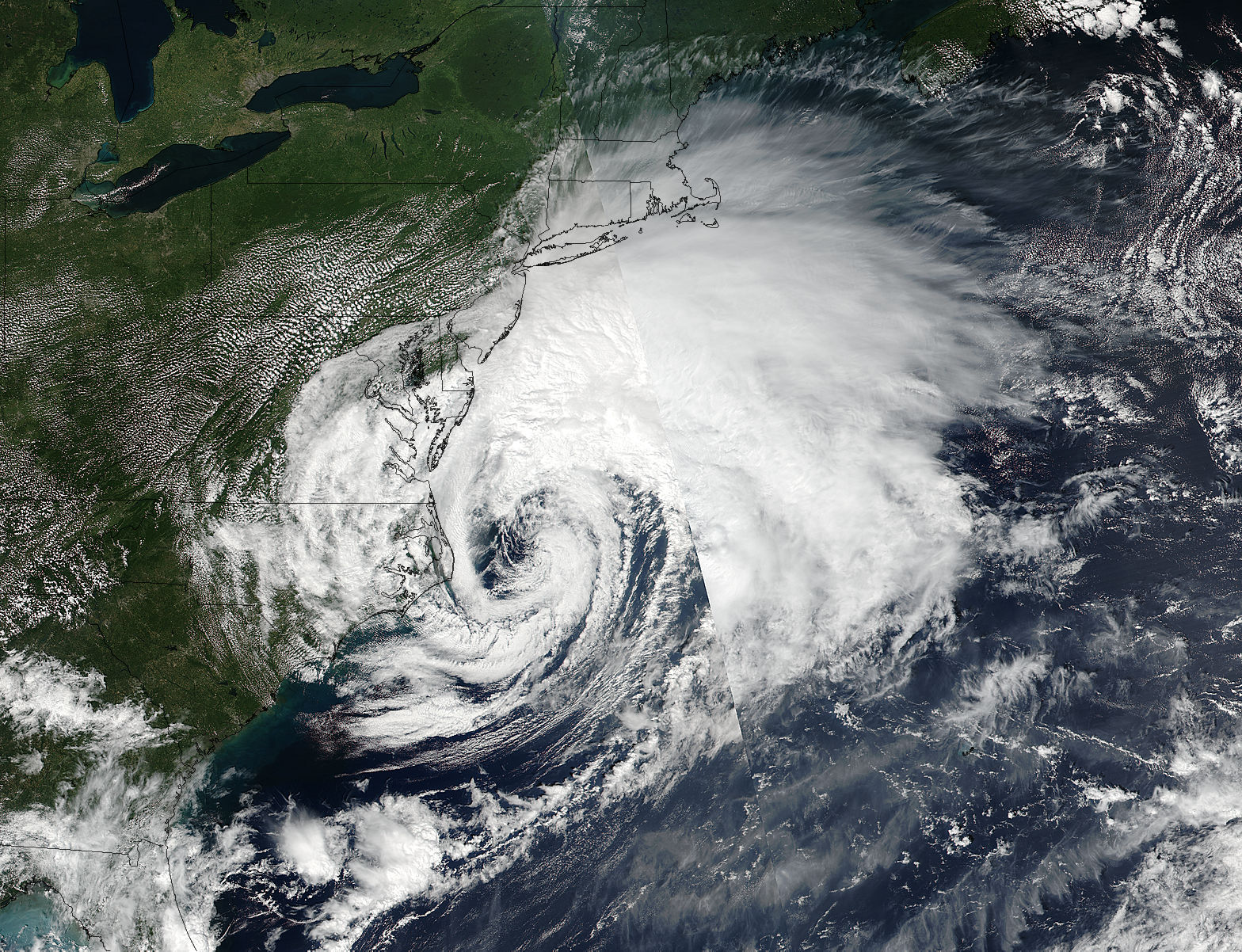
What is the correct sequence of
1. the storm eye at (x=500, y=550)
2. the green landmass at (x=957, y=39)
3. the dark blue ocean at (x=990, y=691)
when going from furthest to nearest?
1. the green landmass at (x=957, y=39)
2. the storm eye at (x=500, y=550)
3. the dark blue ocean at (x=990, y=691)

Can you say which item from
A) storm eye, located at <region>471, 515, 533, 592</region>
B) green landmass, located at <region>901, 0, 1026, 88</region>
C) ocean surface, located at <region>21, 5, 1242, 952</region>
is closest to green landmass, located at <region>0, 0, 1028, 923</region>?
green landmass, located at <region>901, 0, 1026, 88</region>

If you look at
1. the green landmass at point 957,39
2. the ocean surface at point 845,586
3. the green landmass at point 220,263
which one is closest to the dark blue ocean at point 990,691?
the ocean surface at point 845,586

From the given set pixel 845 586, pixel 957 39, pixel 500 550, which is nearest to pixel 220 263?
pixel 500 550

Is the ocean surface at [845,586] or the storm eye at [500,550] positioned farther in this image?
the storm eye at [500,550]

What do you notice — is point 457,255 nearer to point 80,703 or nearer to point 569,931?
point 80,703

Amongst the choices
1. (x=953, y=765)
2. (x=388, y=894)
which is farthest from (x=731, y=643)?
(x=388, y=894)

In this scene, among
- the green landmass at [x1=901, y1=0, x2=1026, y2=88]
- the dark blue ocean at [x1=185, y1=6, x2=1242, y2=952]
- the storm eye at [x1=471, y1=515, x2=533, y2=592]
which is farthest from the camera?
the green landmass at [x1=901, y1=0, x2=1026, y2=88]

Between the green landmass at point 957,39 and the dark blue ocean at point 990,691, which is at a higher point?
the green landmass at point 957,39

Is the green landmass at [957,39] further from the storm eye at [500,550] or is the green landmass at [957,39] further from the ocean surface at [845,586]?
the storm eye at [500,550]

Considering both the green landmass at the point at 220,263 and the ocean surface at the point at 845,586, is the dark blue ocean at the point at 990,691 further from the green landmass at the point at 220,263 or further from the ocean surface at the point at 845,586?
the green landmass at the point at 220,263

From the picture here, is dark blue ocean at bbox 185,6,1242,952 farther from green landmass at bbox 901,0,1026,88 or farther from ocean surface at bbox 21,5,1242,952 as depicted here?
green landmass at bbox 901,0,1026,88

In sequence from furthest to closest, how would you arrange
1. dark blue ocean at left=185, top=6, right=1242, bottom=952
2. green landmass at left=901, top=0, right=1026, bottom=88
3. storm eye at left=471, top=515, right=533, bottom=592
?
1. green landmass at left=901, top=0, right=1026, bottom=88
2. storm eye at left=471, top=515, right=533, bottom=592
3. dark blue ocean at left=185, top=6, right=1242, bottom=952

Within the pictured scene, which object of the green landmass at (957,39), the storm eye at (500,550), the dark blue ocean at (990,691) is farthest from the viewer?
the green landmass at (957,39)
